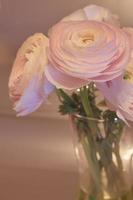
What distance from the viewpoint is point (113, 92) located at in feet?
1.60

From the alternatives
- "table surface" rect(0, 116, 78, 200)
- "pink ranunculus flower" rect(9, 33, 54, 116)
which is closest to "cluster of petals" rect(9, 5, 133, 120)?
"pink ranunculus flower" rect(9, 33, 54, 116)

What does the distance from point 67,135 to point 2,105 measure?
0.78 ft

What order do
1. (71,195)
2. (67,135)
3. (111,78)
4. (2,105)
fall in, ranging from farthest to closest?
(2,105) < (67,135) < (71,195) < (111,78)

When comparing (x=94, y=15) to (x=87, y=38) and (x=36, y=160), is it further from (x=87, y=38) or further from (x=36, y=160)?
(x=36, y=160)

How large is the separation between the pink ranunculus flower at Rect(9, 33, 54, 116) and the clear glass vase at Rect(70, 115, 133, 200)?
73mm

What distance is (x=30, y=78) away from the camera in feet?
1.63

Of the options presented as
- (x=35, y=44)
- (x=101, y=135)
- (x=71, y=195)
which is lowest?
(x=71, y=195)

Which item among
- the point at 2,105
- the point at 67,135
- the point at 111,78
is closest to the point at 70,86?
the point at 111,78

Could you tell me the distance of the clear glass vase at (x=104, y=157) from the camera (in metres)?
0.55

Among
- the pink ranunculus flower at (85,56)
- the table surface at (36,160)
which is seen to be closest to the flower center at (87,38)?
the pink ranunculus flower at (85,56)

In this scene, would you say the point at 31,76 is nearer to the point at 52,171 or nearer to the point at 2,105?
the point at 52,171

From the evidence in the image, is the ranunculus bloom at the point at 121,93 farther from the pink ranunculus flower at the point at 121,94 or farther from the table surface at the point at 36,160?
the table surface at the point at 36,160

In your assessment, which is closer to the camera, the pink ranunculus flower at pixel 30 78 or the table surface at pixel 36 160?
the pink ranunculus flower at pixel 30 78

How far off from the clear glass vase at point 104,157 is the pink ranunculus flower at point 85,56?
0.31 ft
